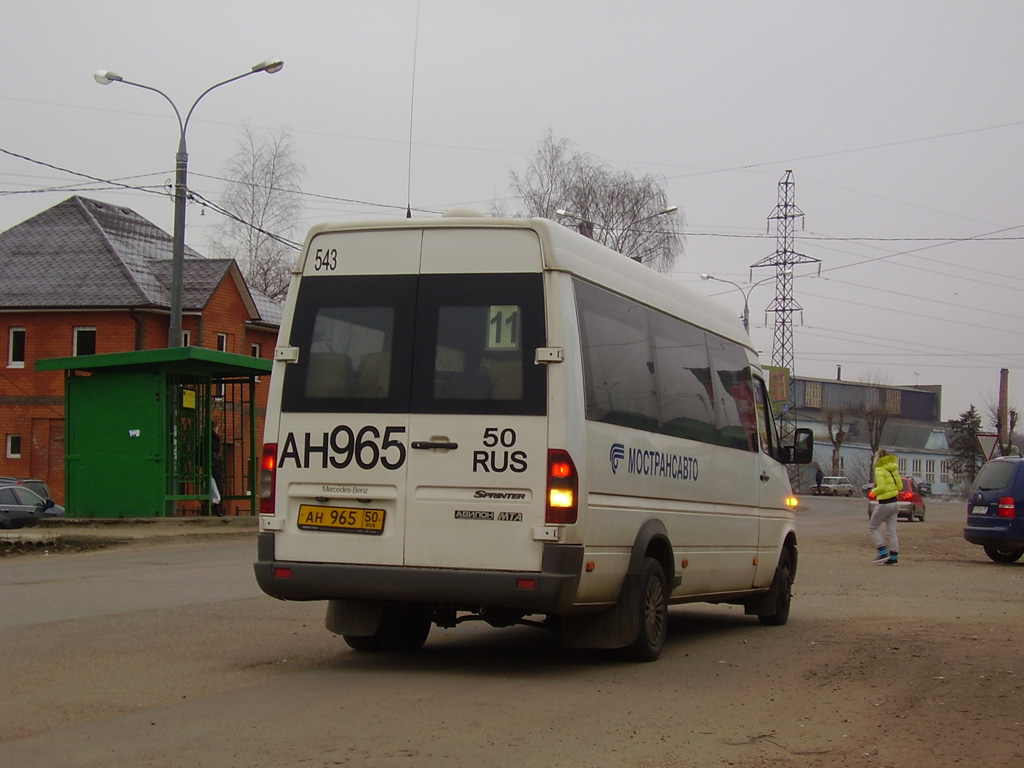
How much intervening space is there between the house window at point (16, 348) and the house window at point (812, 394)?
91636 millimetres

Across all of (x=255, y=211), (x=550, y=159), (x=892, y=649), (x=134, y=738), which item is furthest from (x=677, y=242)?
(x=134, y=738)

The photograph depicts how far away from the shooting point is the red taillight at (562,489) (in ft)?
26.8

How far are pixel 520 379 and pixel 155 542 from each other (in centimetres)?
1629

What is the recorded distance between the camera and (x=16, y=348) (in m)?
47.7

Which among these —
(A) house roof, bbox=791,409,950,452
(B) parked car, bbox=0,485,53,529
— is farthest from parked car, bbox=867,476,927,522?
(A) house roof, bbox=791,409,950,452

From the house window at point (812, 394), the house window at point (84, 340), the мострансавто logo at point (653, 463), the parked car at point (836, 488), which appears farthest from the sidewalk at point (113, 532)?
the house window at point (812, 394)

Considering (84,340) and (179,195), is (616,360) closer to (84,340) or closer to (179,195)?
(179,195)

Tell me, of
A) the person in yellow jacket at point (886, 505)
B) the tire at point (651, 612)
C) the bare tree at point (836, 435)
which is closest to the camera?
the tire at point (651, 612)

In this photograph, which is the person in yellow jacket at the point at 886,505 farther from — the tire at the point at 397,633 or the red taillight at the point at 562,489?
the red taillight at the point at 562,489

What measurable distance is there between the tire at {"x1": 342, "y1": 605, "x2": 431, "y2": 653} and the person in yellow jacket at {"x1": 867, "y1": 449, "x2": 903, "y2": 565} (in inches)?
545

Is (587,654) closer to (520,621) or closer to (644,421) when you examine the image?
(520,621)

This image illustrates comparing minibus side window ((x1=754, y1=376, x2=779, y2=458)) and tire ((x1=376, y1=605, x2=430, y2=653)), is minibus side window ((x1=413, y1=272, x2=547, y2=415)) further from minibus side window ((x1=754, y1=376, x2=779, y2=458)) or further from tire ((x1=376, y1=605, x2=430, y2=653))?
minibus side window ((x1=754, y1=376, x2=779, y2=458))

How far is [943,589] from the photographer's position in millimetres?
17219

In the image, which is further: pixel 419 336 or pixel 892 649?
A: pixel 892 649
